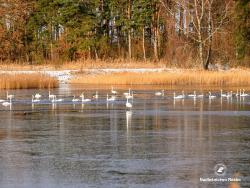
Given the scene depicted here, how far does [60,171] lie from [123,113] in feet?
34.2

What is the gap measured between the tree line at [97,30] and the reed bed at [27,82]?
51.0ft

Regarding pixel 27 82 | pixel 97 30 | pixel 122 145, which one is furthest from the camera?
pixel 97 30

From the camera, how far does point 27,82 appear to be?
121ft

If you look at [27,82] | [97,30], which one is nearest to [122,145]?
[27,82]

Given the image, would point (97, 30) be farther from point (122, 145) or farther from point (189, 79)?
point (122, 145)

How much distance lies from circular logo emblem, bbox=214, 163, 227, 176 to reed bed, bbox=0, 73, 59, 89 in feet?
79.3

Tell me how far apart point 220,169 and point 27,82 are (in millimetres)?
25323

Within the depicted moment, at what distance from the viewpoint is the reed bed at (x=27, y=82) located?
3597 centimetres

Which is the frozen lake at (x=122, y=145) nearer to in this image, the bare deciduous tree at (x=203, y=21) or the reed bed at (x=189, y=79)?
the reed bed at (x=189, y=79)

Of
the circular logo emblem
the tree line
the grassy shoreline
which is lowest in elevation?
the circular logo emblem

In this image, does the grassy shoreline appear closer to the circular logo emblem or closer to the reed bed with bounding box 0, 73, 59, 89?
the reed bed with bounding box 0, 73, 59, 89

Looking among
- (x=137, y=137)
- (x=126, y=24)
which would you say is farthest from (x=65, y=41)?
(x=137, y=137)

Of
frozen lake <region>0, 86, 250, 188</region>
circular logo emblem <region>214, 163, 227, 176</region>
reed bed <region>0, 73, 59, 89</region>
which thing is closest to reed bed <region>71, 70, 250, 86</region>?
reed bed <region>0, 73, 59, 89</region>

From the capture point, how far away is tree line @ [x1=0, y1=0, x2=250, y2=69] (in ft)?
175
